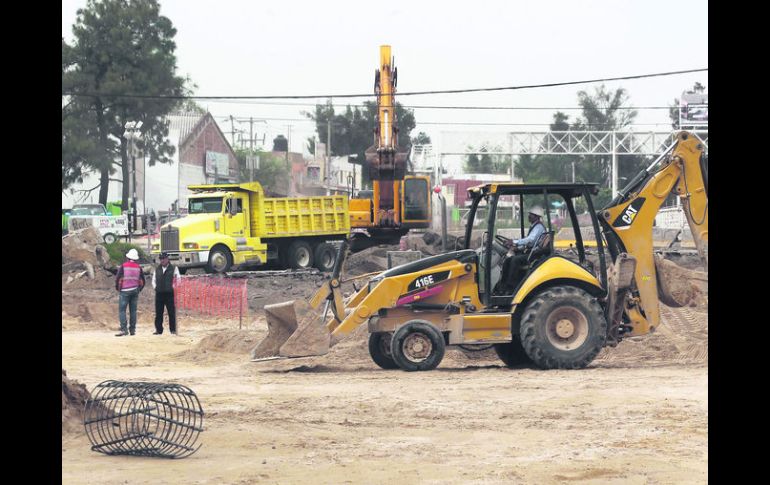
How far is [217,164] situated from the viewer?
309ft

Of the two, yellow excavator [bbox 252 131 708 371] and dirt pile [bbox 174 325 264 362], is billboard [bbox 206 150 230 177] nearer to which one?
dirt pile [bbox 174 325 264 362]

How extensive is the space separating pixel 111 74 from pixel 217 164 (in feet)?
115

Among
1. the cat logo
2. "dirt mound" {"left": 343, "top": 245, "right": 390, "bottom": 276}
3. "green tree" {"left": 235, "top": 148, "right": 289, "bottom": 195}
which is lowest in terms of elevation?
"dirt mound" {"left": 343, "top": 245, "right": 390, "bottom": 276}

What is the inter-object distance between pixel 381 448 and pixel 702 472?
9.10 feet

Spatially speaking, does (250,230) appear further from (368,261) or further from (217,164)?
(217,164)

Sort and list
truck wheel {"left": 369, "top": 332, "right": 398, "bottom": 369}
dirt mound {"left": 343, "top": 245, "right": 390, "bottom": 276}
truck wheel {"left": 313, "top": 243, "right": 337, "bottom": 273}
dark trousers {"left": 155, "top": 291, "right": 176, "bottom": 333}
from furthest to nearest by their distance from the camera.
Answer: dirt mound {"left": 343, "top": 245, "right": 390, "bottom": 276} < truck wheel {"left": 313, "top": 243, "right": 337, "bottom": 273} < dark trousers {"left": 155, "top": 291, "right": 176, "bottom": 333} < truck wheel {"left": 369, "top": 332, "right": 398, "bottom": 369}

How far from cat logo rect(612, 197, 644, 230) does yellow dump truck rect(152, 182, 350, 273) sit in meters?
18.9

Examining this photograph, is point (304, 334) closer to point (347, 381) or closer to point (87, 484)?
point (347, 381)

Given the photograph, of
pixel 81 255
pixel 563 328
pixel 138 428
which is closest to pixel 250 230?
pixel 81 255

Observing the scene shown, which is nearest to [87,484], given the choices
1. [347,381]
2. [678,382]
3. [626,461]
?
[626,461]

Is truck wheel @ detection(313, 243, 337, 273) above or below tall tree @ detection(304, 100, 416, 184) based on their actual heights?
below

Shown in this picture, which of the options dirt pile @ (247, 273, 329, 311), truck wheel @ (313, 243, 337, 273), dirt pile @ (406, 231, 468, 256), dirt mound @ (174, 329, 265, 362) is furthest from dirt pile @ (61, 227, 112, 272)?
dirt mound @ (174, 329, 265, 362)

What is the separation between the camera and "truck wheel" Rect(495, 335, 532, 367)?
54.3 ft
